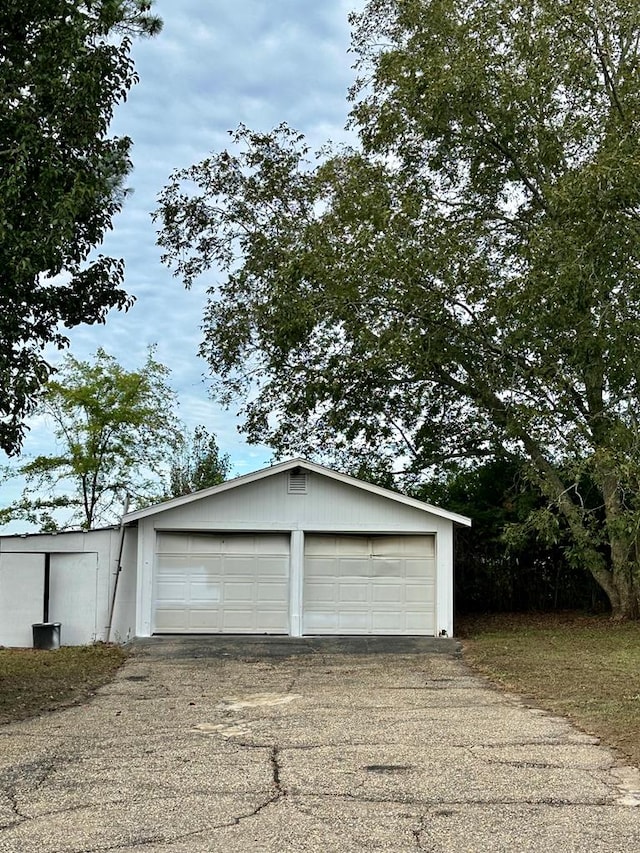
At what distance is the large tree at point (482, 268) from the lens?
17609 millimetres

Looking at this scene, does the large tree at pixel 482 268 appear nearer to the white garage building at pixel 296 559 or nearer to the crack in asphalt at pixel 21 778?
the white garage building at pixel 296 559

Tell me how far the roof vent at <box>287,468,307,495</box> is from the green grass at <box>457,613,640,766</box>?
13.9ft

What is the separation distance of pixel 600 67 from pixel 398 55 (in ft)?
14.4

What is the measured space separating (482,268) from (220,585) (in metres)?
8.56

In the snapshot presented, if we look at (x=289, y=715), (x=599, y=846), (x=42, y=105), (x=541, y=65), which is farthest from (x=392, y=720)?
(x=541, y=65)

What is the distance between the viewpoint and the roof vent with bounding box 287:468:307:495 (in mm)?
17922

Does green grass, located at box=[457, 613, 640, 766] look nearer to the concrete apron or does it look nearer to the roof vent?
the concrete apron

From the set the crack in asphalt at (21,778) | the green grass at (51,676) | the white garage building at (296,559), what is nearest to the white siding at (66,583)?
the green grass at (51,676)

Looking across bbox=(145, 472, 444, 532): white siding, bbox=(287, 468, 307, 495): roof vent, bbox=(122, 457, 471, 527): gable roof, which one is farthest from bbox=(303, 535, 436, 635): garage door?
bbox=(287, 468, 307, 495): roof vent

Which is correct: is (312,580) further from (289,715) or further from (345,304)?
(289,715)

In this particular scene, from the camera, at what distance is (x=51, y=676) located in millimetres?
13414

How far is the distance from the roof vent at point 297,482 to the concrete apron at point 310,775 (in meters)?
6.20

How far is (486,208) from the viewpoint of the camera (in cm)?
2155

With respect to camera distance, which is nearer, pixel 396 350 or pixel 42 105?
pixel 42 105
